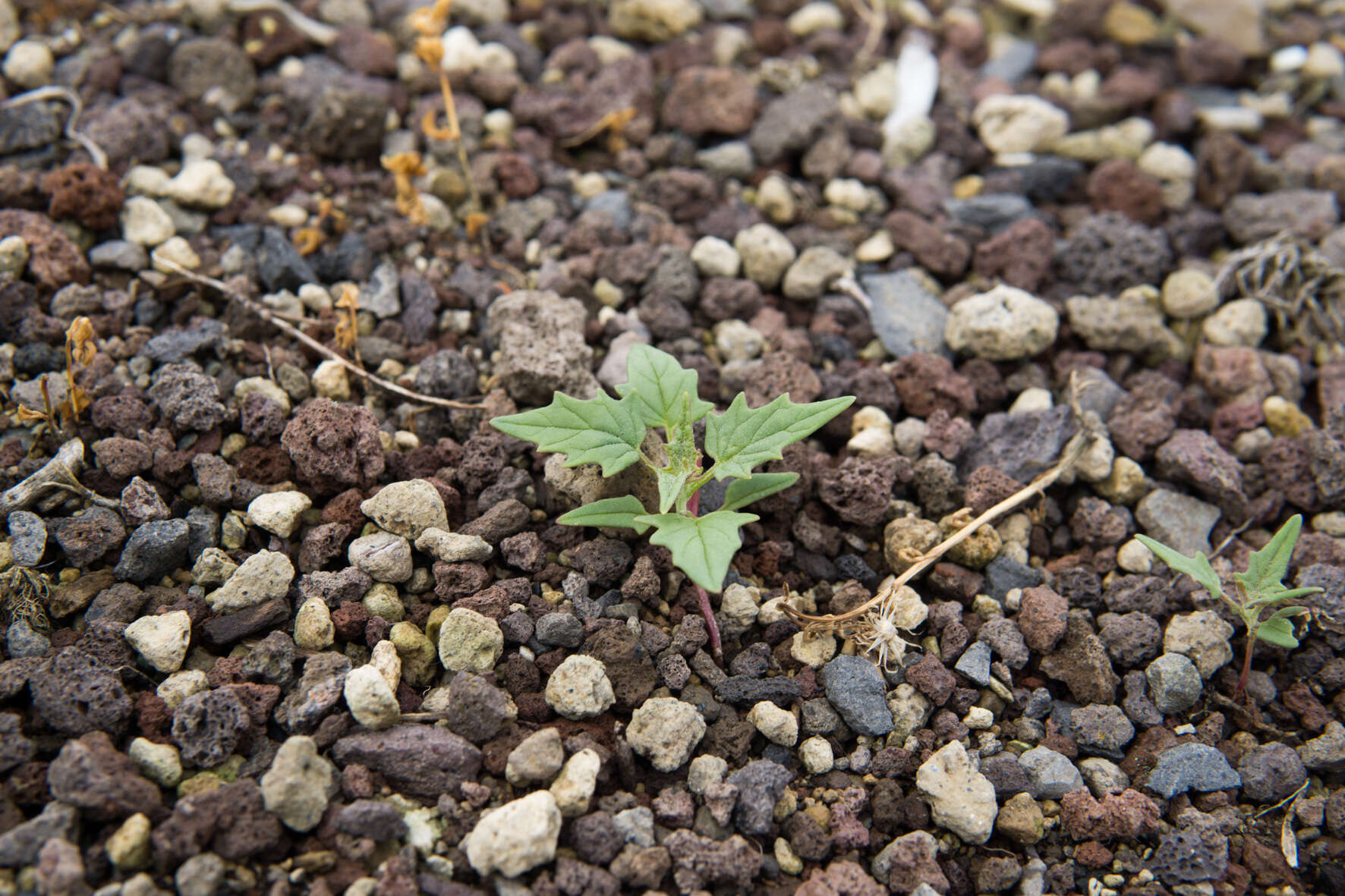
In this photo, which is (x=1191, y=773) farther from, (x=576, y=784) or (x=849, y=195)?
(x=849, y=195)

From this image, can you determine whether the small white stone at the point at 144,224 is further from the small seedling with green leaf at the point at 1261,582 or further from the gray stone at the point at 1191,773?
the gray stone at the point at 1191,773

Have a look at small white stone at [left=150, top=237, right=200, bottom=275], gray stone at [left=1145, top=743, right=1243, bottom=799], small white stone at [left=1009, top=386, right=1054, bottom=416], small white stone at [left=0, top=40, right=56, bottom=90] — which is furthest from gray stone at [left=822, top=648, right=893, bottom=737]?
small white stone at [left=0, top=40, right=56, bottom=90]

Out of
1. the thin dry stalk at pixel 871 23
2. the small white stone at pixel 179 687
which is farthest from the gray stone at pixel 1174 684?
the thin dry stalk at pixel 871 23

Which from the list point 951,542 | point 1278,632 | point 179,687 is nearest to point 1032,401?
point 951,542

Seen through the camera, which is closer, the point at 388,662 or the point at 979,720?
the point at 388,662

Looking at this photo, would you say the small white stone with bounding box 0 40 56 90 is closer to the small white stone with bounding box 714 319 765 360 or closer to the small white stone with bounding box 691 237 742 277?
the small white stone with bounding box 691 237 742 277

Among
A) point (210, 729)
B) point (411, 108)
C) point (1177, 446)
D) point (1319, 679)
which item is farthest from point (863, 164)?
point (210, 729)
